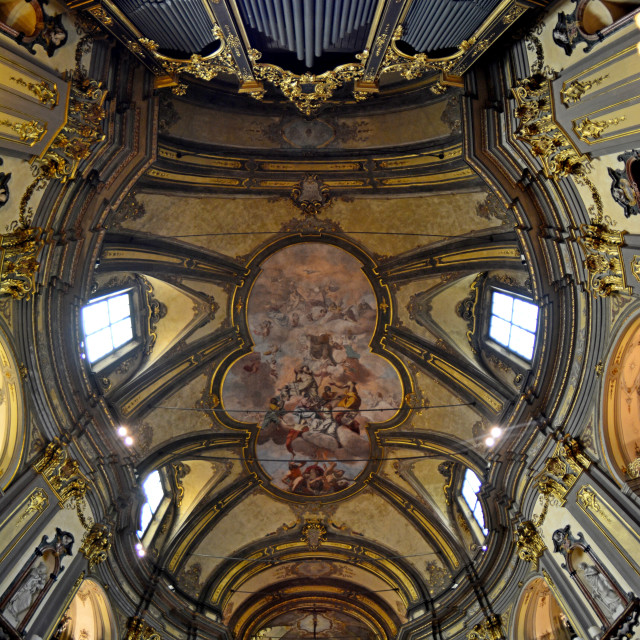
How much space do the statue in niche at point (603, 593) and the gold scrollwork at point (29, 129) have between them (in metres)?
12.3

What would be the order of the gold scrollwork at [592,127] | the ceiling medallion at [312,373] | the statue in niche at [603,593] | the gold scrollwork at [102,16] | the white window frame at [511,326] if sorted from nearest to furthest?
the gold scrollwork at [592,127], the gold scrollwork at [102,16], the statue in niche at [603,593], the white window frame at [511,326], the ceiling medallion at [312,373]

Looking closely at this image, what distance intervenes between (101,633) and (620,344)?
13.3 m

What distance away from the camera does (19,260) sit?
32.7ft

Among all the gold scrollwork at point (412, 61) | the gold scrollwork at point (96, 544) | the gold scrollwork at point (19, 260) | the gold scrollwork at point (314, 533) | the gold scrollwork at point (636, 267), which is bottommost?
the gold scrollwork at point (96, 544)

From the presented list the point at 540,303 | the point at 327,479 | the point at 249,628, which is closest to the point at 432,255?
the point at 540,303

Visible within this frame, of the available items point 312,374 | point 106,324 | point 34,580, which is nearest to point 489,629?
point 312,374

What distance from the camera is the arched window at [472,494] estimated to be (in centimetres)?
1834

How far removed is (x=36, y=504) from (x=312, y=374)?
9.25 metres

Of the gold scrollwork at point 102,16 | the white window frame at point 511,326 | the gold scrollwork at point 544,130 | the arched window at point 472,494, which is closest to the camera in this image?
the gold scrollwork at point 102,16

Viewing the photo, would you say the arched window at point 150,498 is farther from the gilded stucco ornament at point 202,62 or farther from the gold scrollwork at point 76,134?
the gilded stucco ornament at point 202,62

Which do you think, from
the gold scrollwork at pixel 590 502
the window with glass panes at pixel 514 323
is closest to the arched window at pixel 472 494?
the window with glass panes at pixel 514 323

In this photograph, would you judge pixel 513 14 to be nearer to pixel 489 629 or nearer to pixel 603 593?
pixel 603 593

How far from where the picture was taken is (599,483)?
37.8ft

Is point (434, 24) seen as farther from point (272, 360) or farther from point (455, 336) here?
point (272, 360)
